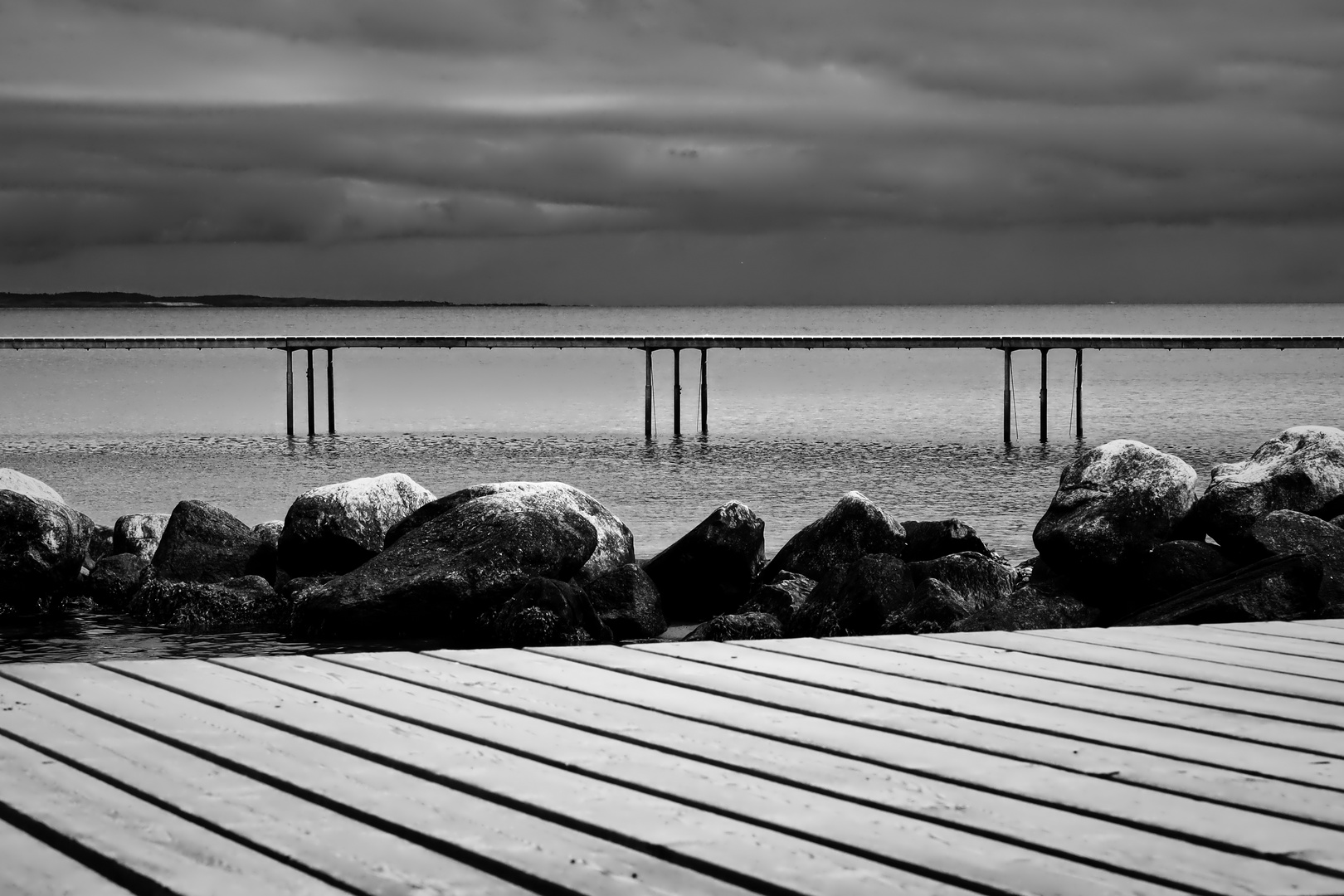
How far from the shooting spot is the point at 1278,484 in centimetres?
949

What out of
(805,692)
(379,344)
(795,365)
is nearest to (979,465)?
(379,344)

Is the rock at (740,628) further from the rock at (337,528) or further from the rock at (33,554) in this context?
the rock at (33,554)

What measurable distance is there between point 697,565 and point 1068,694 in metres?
6.79

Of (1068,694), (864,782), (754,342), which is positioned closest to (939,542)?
(1068,694)

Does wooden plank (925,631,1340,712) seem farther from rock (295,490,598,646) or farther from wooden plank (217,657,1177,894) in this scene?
rock (295,490,598,646)

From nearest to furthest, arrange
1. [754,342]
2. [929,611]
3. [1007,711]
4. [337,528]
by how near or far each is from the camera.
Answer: [1007,711] → [929,611] → [337,528] → [754,342]

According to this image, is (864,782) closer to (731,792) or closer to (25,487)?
(731,792)

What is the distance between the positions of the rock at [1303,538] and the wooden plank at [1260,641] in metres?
3.03

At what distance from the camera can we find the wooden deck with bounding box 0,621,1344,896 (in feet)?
7.43

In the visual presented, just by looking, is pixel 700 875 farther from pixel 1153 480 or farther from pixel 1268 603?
pixel 1153 480

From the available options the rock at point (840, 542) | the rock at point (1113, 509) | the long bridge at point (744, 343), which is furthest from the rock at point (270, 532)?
the long bridge at point (744, 343)

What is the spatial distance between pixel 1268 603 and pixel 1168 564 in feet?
5.49

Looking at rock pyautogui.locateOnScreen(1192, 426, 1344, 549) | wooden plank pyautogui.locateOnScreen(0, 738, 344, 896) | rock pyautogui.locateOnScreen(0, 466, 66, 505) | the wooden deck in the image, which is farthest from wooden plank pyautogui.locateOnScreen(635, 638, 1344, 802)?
rock pyautogui.locateOnScreen(0, 466, 66, 505)

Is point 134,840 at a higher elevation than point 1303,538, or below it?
higher
